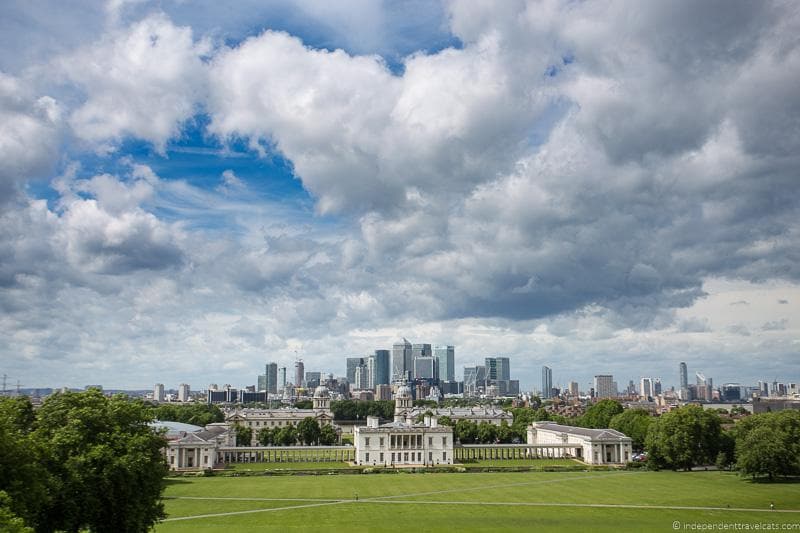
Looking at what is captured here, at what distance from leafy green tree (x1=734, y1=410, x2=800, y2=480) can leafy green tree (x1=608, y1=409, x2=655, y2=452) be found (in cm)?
3462

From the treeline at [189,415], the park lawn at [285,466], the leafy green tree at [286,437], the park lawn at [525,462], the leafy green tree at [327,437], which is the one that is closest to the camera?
the park lawn at [285,466]

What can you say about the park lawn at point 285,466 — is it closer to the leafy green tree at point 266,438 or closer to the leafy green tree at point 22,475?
the leafy green tree at point 266,438

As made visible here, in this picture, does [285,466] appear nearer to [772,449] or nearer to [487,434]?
[487,434]

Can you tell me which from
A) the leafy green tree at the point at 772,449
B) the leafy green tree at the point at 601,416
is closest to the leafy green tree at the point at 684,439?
the leafy green tree at the point at 772,449

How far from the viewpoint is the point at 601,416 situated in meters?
134

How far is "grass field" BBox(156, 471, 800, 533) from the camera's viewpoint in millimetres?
52250

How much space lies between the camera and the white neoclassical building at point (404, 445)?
369 feet

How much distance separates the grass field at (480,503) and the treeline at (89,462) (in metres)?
10.1

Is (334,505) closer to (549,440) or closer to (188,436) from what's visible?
(188,436)

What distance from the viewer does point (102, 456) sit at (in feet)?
128

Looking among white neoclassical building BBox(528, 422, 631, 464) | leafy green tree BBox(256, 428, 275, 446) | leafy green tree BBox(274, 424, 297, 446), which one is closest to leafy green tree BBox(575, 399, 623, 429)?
white neoclassical building BBox(528, 422, 631, 464)

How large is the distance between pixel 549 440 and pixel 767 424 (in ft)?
188

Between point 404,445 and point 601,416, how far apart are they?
4354 centimetres

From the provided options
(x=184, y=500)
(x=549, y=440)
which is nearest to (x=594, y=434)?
(x=549, y=440)
